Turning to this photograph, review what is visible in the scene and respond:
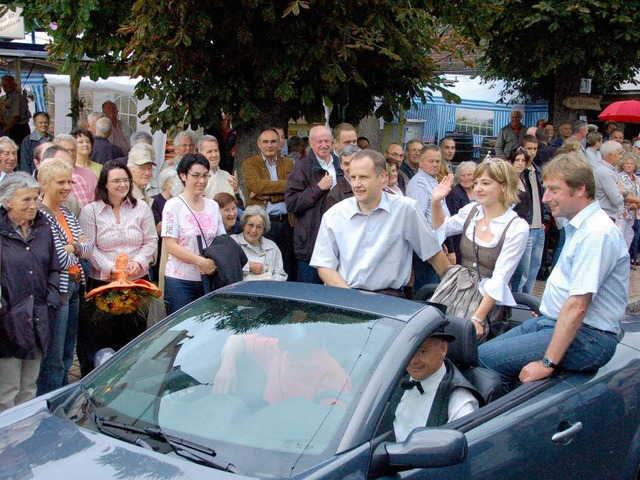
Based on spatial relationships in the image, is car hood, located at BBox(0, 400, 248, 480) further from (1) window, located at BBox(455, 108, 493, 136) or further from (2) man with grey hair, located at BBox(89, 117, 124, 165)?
(1) window, located at BBox(455, 108, 493, 136)

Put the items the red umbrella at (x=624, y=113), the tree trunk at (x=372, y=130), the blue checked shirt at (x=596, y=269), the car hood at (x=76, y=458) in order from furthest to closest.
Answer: the red umbrella at (x=624, y=113)
the tree trunk at (x=372, y=130)
the blue checked shirt at (x=596, y=269)
the car hood at (x=76, y=458)

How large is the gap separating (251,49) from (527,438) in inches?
249

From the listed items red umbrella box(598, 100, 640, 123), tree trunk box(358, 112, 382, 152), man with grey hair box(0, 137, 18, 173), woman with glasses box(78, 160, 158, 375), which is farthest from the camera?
red umbrella box(598, 100, 640, 123)

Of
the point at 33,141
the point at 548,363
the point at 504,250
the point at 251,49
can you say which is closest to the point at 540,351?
the point at 548,363

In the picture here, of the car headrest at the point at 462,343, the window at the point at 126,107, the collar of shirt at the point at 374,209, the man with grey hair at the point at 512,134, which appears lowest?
the car headrest at the point at 462,343

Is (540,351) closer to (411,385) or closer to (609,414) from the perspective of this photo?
(609,414)

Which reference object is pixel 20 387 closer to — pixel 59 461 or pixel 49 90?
pixel 59 461

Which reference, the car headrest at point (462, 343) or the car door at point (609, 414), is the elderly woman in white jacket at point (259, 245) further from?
the car door at point (609, 414)

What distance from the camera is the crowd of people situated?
4008 mm

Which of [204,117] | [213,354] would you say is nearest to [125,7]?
[204,117]

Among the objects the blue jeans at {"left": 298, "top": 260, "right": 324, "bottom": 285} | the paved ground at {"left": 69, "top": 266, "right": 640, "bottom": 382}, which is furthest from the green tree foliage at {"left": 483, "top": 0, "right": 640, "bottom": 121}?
the blue jeans at {"left": 298, "top": 260, "right": 324, "bottom": 285}

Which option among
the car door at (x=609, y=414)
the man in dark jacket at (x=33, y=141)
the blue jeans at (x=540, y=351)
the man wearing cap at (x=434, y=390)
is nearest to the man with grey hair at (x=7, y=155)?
the man in dark jacket at (x=33, y=141)

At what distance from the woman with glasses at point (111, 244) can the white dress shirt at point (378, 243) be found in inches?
64.7

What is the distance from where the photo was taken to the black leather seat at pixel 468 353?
146 inches
